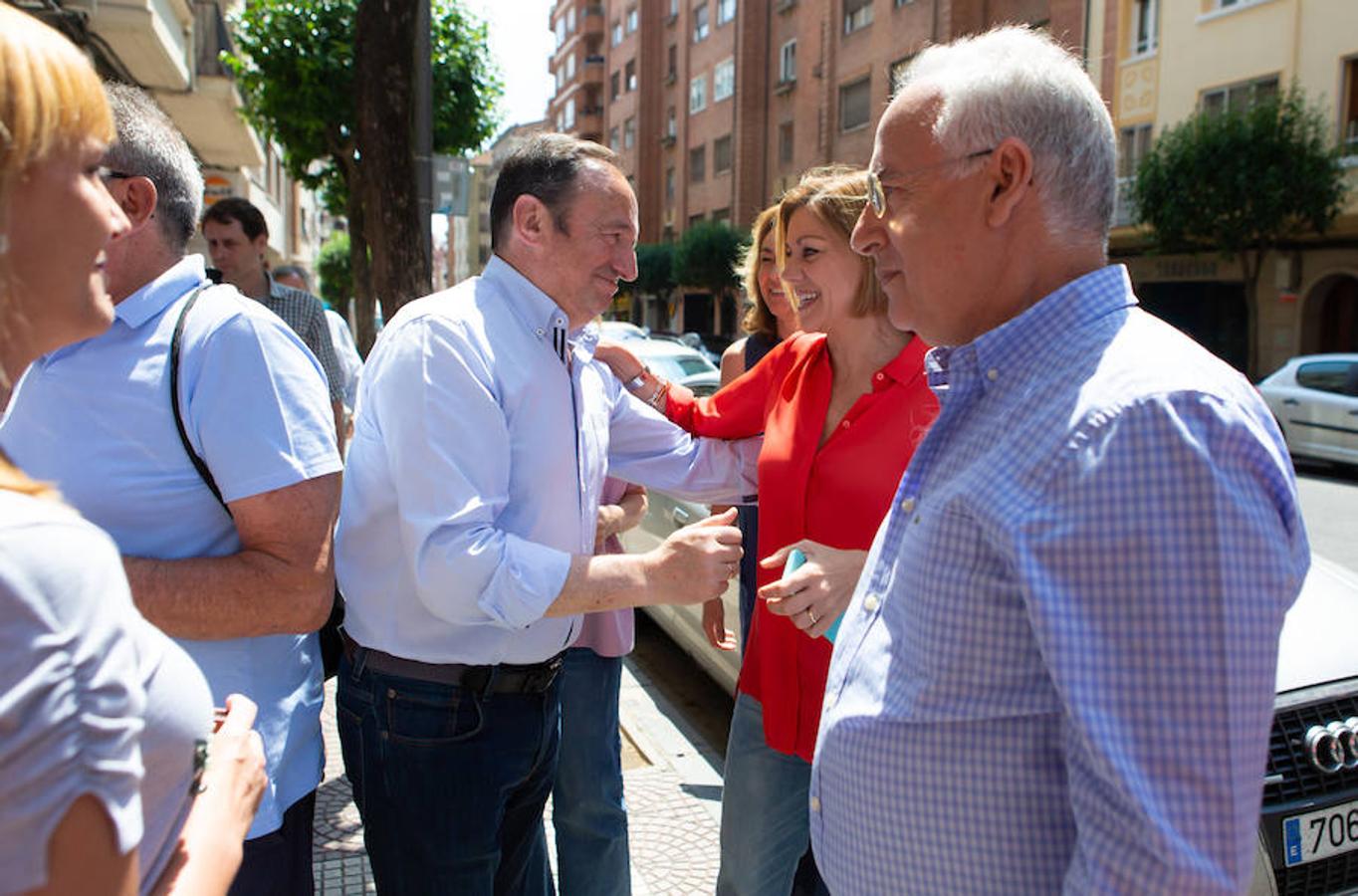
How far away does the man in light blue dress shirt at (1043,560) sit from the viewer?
110cm

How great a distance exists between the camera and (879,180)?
157cm

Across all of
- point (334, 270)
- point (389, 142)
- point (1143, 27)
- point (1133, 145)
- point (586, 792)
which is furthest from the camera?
point (334, 270)

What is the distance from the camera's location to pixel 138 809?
960mm

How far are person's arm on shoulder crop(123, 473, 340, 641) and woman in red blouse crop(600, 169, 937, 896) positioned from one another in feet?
3.34

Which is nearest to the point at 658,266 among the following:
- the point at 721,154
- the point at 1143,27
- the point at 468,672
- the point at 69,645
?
the point at 721,154

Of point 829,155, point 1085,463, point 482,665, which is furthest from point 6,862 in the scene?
point 829,155

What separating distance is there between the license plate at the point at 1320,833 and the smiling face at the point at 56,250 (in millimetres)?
2852

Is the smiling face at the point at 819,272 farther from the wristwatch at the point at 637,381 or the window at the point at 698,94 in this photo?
the window at the point at 698,94

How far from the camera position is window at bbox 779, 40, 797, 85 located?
38.6m

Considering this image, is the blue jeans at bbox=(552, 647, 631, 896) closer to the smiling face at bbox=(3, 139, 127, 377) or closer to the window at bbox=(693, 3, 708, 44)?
the smiling face at bbox=(3, 139, 127, 377)

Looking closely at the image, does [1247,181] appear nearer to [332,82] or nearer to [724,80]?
[332,82]

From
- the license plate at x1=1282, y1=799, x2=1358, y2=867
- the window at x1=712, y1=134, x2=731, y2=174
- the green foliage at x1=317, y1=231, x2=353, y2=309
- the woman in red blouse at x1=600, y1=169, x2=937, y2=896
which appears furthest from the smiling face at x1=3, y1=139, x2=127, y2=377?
Answer: the window at x1=712, y1=134, x2=731, y2=174

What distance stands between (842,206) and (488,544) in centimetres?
131

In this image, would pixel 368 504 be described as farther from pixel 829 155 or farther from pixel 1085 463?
pixel 829 155
